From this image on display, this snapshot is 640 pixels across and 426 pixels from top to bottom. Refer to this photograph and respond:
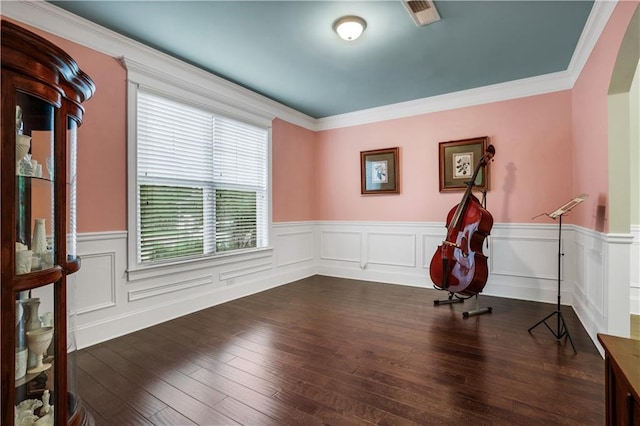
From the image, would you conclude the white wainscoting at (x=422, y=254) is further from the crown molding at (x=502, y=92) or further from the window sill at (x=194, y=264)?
the crown molding at (x=502, y=92)

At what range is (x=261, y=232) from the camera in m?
4.28

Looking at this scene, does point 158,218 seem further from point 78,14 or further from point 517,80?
point 517,80

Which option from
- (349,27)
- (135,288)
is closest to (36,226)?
(135,288)

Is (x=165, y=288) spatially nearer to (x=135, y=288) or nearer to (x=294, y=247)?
(x=135, y=288)

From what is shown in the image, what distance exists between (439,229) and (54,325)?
398 cm

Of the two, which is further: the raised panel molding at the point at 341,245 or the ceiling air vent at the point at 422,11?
the raised panel molding at the point at 341,245

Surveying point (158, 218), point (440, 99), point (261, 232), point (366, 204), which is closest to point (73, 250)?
point (158, 218)

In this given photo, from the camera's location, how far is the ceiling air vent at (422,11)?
2.21 meters

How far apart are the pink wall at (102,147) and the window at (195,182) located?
0.16m

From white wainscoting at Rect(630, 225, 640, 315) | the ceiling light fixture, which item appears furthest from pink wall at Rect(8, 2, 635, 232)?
the ceiling light fixture

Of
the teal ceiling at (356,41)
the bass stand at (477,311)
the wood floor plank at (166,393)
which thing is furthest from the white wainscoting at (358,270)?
the teal ceiling at (356,41)

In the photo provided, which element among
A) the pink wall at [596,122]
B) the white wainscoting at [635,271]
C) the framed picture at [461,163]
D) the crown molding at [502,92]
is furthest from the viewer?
the framed picture at [461,163]

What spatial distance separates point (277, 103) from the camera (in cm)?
434

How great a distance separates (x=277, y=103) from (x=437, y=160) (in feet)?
7.82
